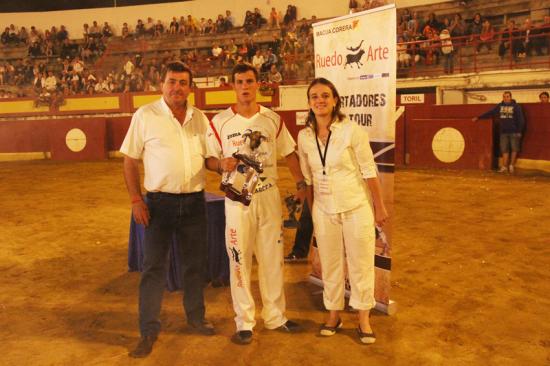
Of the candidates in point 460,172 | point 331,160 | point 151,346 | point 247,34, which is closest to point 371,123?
point 331,160

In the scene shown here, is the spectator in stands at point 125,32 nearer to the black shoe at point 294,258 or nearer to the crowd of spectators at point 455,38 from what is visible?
the crowd of spectators at point 455,38

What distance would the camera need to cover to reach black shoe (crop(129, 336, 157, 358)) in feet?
12.2

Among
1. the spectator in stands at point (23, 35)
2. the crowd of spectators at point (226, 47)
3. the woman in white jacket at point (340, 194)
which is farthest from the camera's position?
the spectator in stands at point (23, 35)

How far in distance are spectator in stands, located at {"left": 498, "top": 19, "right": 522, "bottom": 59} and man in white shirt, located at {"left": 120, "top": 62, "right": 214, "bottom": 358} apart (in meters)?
13.2

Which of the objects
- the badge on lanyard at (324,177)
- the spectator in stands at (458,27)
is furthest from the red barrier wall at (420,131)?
the badge on lanyard at (324,177)

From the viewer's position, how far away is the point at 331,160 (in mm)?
3715

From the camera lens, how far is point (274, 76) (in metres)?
18.7

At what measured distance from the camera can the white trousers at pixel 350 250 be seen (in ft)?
12.2

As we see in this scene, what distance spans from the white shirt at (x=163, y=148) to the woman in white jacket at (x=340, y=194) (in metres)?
0.81

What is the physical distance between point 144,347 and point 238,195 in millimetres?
1239

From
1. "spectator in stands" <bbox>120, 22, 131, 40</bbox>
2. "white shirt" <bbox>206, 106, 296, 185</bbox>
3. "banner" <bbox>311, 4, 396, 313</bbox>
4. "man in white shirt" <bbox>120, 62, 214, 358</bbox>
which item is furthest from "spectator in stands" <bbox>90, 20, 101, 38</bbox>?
"white shirt" <bbox>206, 106, 296, 185</bbox>

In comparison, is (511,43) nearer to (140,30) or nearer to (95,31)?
(140,30)

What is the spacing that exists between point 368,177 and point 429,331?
1.26 meters

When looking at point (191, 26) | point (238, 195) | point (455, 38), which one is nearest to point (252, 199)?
Answer: point (238, 195)
